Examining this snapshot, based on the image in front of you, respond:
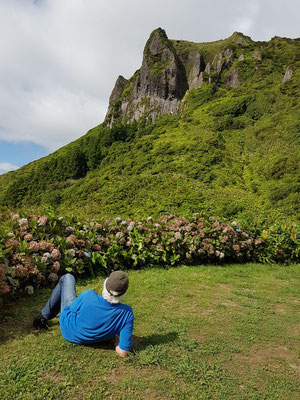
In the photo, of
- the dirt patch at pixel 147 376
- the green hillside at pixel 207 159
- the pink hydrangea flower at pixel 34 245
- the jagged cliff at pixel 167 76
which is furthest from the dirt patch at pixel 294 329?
the jagged cliff at pixel 167 76

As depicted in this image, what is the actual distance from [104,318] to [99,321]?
7 centimetres

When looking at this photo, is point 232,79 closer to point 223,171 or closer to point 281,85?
point 281,85

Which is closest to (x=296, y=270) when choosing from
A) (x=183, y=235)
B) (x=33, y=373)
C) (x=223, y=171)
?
(x=183, y=235)

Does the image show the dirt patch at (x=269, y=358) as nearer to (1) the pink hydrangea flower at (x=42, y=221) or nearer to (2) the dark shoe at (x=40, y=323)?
(2) the dark shoe at (x=40, y=323)

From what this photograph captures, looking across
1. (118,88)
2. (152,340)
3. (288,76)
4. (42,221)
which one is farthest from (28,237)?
(118,88)

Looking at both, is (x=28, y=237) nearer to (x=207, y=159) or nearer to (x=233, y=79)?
(x=207, y=159)

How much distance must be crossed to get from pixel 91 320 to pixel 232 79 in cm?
6353

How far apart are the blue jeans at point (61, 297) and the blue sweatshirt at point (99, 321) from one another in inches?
8.4

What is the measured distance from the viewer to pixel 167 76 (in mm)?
61062

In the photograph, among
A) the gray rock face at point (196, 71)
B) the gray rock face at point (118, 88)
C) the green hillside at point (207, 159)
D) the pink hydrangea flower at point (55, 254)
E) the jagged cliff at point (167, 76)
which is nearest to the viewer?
the pink hydrangea flower at point (55, 254)

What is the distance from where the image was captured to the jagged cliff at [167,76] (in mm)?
60344

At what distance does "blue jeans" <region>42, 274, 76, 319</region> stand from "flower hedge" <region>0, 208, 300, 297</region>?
0.62 meters

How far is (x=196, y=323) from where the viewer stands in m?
3.76

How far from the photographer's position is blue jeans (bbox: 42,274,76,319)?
3100mm
